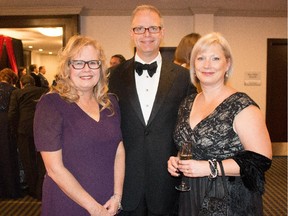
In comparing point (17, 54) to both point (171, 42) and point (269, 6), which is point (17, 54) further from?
point (269, 6)

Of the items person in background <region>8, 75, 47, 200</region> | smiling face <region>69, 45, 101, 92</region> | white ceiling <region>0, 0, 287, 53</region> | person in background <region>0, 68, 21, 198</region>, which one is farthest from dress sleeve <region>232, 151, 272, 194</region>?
white ceiling <region>0, 0, 287, 53</region>

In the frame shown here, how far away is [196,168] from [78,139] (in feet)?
2.25

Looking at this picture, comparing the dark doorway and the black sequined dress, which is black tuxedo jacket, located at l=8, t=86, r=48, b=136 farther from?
the dark doorway

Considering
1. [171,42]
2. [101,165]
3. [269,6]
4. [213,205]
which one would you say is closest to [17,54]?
[171,42]

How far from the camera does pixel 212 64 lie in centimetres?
202

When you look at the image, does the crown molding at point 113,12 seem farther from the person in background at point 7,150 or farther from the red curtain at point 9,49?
the person in background at point 7,150

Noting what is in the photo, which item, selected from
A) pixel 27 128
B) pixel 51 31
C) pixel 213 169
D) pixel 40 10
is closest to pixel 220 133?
pixel 213 169

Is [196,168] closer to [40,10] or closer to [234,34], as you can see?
[40,10]

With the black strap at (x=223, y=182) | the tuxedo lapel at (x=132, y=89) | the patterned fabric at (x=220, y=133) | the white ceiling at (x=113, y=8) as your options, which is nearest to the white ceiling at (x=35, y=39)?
the white ceiling at (x=113, y=8)

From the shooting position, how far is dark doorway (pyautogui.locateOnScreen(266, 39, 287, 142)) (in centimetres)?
740

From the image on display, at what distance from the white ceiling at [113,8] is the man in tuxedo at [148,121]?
4015mm

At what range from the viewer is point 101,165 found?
1961mm

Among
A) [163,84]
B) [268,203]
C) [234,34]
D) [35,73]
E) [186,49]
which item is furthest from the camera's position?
[234,34]

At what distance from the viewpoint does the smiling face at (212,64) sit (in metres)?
2.02
